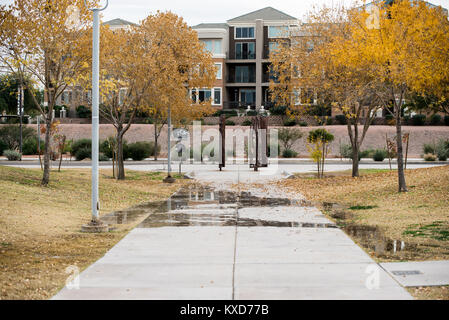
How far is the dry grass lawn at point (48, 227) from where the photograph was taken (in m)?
7.49

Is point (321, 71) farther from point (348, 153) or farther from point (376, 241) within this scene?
point (348, 153)

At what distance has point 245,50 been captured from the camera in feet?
224

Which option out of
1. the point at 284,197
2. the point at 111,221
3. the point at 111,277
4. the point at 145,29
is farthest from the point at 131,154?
the point at 111,277

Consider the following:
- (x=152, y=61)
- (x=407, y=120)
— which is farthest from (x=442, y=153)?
(x=152, y=61)

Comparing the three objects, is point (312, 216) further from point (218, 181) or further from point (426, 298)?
point (218, 181)

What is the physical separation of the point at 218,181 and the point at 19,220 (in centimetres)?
1276

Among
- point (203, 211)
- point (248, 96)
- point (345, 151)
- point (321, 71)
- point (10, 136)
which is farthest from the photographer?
point (248, 96)

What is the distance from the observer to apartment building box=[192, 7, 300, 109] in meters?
65.9

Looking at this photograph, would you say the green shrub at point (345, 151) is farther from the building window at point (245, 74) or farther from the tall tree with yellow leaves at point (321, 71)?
the building window at point (245, 74)

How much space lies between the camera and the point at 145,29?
945 inches

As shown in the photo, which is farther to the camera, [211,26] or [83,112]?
[211,26]

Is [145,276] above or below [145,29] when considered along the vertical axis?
below

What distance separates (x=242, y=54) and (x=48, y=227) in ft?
193

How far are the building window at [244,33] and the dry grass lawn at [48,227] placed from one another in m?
49.2
